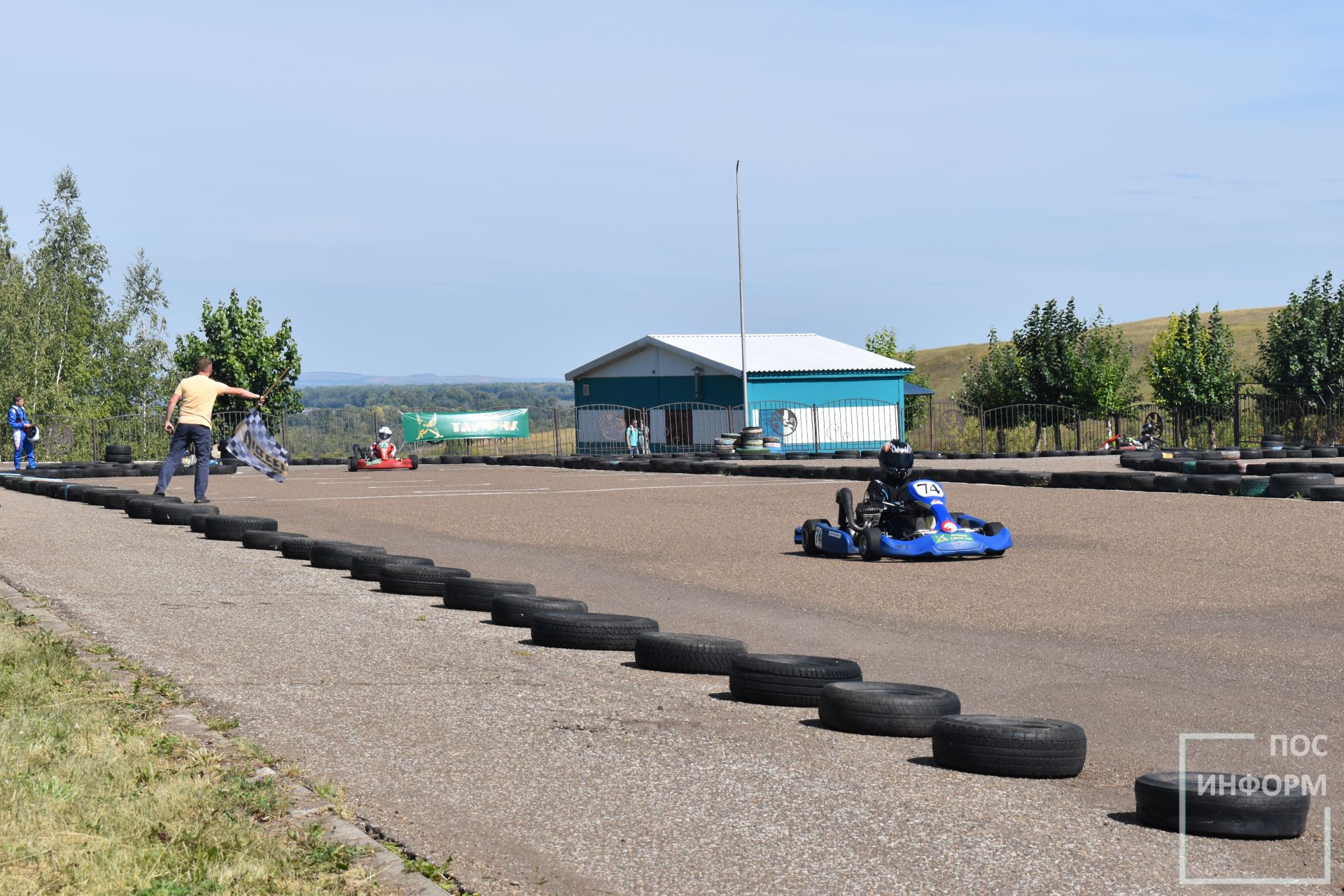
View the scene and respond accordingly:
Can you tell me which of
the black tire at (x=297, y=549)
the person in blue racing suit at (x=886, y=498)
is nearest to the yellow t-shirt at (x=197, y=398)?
the black tire at (x=297, y=549)

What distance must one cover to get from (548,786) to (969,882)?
1.48 m

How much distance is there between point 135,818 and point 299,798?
495 mm

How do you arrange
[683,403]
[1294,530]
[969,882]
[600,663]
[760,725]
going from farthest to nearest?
[683,403], [1294,530], [600,663], [760,725], [969,882]

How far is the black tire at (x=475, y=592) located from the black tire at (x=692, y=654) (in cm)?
205

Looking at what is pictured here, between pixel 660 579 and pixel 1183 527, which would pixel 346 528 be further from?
pixel 1183 527

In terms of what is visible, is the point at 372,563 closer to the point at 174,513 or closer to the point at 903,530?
the point at 903,530

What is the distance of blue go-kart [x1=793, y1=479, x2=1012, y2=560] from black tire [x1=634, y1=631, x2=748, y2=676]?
5.20 metres

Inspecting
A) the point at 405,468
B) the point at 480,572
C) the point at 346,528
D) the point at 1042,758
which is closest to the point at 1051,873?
the point at 1042,758

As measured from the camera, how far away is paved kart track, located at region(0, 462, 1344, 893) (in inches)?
155

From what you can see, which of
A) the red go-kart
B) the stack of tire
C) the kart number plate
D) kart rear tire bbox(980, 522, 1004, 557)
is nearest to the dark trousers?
the kart number plate

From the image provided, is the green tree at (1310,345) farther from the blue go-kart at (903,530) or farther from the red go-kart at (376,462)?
the blue go-kart at (903,530)

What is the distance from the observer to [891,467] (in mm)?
12141

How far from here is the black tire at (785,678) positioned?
5.93 metres

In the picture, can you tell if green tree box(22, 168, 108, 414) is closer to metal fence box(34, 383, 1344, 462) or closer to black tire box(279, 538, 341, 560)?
metal fence box(34, 383, 1344, 462)
